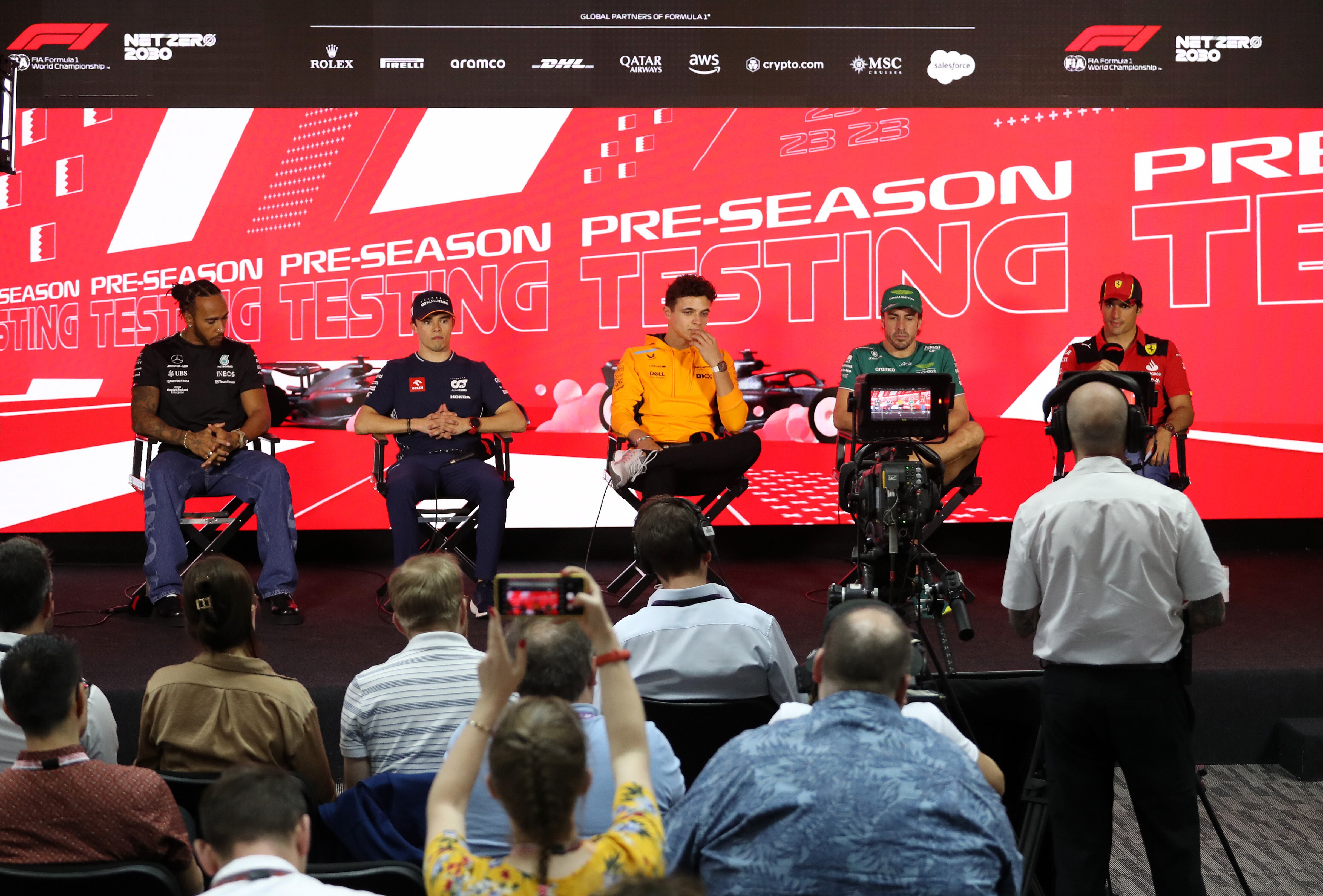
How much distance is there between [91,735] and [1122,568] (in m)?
1.92

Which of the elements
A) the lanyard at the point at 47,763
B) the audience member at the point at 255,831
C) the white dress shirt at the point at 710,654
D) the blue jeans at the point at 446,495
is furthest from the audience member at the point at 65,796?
the blue jeans at the point at 446,495

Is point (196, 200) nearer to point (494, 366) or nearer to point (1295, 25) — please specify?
point (494, 366)

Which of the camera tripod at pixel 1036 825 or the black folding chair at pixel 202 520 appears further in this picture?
the black folding chair at pixel 202 520

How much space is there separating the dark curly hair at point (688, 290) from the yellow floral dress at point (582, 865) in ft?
10.6

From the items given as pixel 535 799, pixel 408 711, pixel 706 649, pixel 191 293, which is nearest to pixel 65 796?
pixel 408 711

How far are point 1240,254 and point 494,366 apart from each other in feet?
11.8

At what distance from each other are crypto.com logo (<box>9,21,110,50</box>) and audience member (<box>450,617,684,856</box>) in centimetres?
466

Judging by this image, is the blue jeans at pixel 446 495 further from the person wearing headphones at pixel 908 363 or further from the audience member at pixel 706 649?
the audience member at pixel 706 649

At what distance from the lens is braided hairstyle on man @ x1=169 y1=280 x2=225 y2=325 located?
14.4 ft

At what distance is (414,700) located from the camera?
1.98m

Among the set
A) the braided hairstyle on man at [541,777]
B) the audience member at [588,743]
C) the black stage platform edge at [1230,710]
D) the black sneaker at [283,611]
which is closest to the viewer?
the braided hairstyle on man at [541,777]

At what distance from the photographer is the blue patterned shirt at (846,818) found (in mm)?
1277

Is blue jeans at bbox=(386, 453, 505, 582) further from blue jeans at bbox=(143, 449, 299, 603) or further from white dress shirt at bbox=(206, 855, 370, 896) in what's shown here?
white dress shirt at bbox=(206, 855, 370, 896)

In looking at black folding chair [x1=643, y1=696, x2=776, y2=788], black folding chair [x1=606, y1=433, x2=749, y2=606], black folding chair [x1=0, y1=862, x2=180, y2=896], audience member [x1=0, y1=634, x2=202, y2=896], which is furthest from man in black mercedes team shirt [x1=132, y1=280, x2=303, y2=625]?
black folding chair [x1=0, y1=862, x2=180, y2=896]
